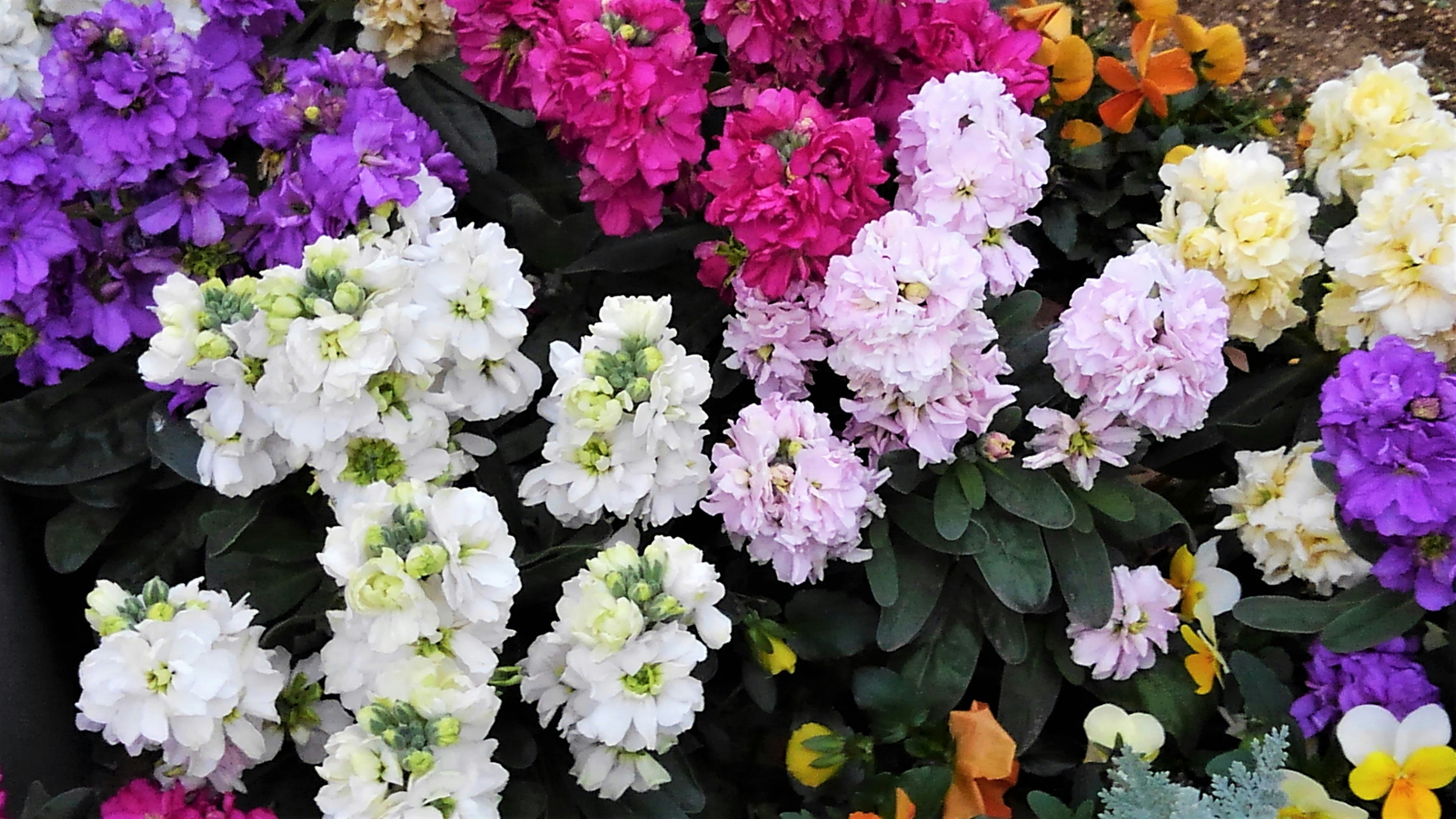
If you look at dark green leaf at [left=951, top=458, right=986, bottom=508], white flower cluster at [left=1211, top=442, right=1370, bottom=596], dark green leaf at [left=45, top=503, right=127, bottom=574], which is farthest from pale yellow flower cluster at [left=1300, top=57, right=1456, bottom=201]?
dark green leaf at [left=45, top=503, right=127, bottom=574]

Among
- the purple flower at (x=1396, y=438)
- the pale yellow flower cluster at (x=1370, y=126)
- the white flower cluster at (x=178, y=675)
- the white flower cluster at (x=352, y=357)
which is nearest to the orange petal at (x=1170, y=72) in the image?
the pale yellow flower cluster at (x=1370, y=126)

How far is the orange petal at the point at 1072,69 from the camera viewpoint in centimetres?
139

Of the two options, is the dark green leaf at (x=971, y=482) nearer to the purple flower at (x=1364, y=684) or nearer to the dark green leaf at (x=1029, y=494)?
the dark green leaf at (x=1029, y=494)

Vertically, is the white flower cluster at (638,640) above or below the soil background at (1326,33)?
above

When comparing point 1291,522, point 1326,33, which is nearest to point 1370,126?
point 1291,522

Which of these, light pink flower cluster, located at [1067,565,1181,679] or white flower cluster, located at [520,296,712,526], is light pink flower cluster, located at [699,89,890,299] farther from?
light pink flower cluster, located at [1067,565,1181,679]

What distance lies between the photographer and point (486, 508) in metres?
0.80

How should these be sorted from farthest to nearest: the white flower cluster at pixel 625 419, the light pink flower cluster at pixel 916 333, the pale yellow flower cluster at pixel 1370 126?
the pale yellow flower cluster at pixel 1370 126 < the light pink flower cluster at pixel 916 333 < the white flower cluster at pixel 625 419

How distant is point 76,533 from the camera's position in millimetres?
1136

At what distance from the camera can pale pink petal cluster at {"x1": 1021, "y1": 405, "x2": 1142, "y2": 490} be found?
1068mm

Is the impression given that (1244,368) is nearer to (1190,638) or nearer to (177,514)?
(1190,638)

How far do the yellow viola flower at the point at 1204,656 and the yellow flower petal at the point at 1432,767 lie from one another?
0.19 meters

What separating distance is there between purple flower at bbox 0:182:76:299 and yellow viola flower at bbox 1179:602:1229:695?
47.1 inches

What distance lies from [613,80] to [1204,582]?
2.70 ft
